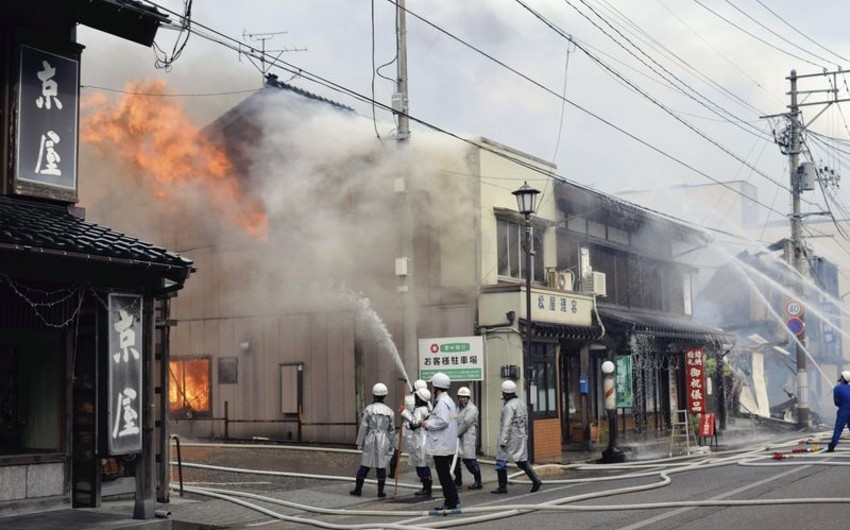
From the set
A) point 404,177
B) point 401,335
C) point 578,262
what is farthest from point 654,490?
point 578,262

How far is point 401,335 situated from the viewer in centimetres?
2386

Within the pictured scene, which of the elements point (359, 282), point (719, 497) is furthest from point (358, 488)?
point (359, 282)

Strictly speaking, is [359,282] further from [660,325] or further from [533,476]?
[660,325]

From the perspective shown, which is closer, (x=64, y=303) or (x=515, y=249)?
(x=64, y=303)

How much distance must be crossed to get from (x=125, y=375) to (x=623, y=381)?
14.0 m

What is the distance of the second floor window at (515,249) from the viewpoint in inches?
950

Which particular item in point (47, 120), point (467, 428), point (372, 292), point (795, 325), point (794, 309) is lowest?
point (467, 428)

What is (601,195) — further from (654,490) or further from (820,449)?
(654,490)

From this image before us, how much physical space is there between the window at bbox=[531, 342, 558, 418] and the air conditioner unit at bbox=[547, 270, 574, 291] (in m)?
1.85

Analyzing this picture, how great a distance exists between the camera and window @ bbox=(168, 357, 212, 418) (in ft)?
88.6

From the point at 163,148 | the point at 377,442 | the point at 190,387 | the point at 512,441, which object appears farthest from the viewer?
the point at 190,387

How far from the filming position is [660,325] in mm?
29656

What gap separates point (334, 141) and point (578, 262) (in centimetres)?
822

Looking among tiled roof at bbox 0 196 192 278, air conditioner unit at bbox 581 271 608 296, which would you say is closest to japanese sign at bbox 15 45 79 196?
tiled roof at bbox 0 196 192 278
